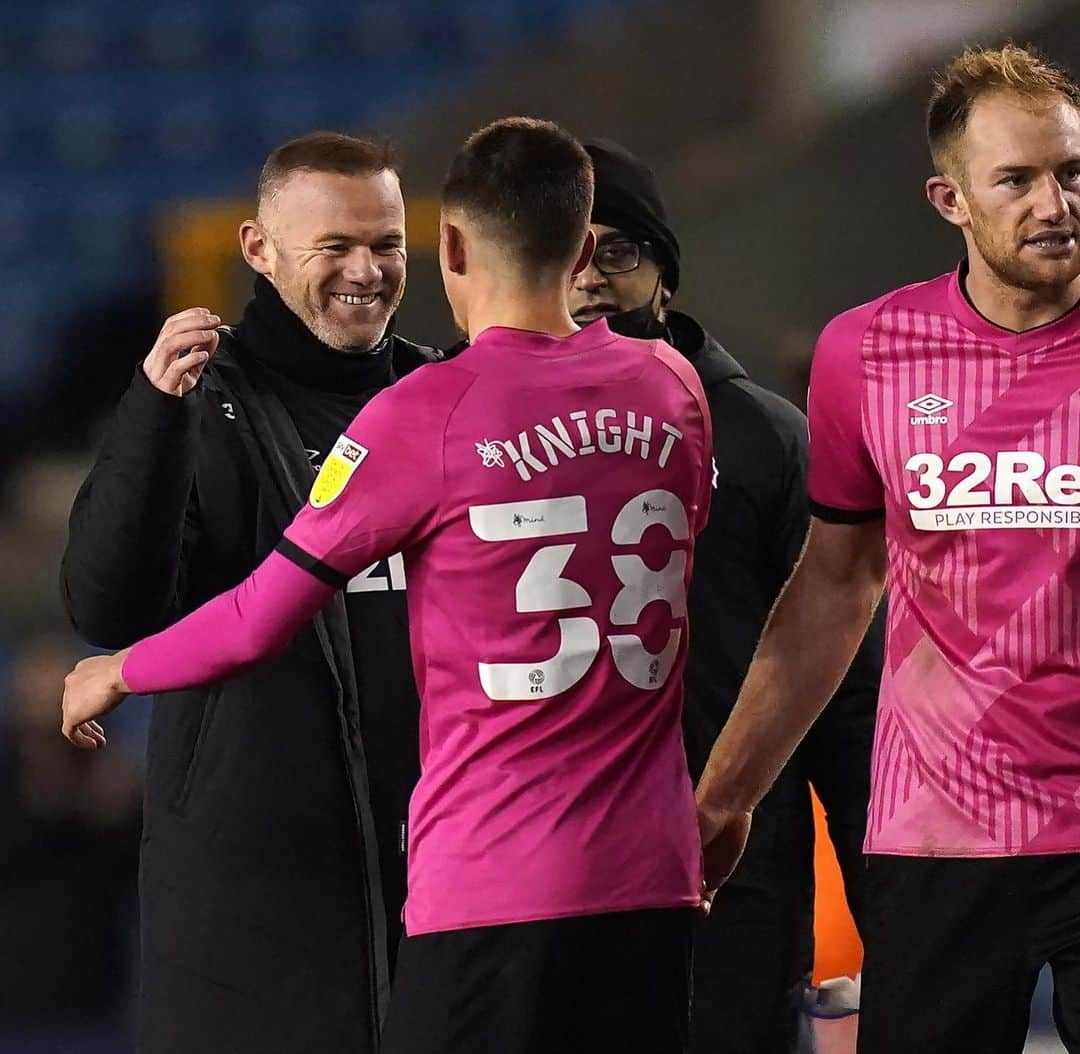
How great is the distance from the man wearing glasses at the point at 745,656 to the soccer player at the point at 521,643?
812 millimetres

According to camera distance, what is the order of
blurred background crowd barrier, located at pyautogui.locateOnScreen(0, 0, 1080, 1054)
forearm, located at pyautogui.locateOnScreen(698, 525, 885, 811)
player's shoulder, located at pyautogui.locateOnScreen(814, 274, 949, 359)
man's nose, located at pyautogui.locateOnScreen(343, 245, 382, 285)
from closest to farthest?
player's shoulder, located at pyautogui.locateOnScreen(814, 274, 949, 359), forearm, located at pyautogui.locateOnScreen(698, 525, 885, 811), man's nose, located at pyautogui.locateOnScreen(343, 245, 382, 285), blurred background crowd barrier, located at pyautogui.locateOnScreen(0, 0, 1080, 1054)

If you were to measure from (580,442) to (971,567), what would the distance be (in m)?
0.51

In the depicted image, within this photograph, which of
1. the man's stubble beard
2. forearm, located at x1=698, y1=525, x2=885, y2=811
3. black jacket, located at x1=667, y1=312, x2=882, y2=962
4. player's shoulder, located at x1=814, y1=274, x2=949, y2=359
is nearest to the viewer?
the man's stubble beard

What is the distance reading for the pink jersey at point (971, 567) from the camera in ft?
8.06

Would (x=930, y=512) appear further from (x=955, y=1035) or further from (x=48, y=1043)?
(x=48, y=1043)

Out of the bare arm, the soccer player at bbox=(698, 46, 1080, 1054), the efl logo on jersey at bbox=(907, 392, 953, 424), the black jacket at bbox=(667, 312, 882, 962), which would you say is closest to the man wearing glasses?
the black jacket at bbox=(667, 312, 882, 962)

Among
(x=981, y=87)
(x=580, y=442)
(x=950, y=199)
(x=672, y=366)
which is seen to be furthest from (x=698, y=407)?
(x=981, y=87)

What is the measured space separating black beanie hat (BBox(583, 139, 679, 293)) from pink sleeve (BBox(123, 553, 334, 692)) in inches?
45.3

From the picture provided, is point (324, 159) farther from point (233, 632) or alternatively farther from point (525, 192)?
point (233, 632)

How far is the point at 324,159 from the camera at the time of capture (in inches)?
117

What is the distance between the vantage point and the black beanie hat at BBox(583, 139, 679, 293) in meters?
3.33

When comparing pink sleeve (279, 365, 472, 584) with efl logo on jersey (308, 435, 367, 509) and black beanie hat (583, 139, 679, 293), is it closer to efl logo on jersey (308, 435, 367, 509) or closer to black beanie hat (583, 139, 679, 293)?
efl logo on jersey (308, 435, 367, 509)

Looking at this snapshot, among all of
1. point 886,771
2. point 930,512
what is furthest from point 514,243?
point 886,771

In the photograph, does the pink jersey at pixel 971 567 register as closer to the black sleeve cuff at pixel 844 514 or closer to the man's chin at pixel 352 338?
the black sleeve cuff at pixel 844 514
